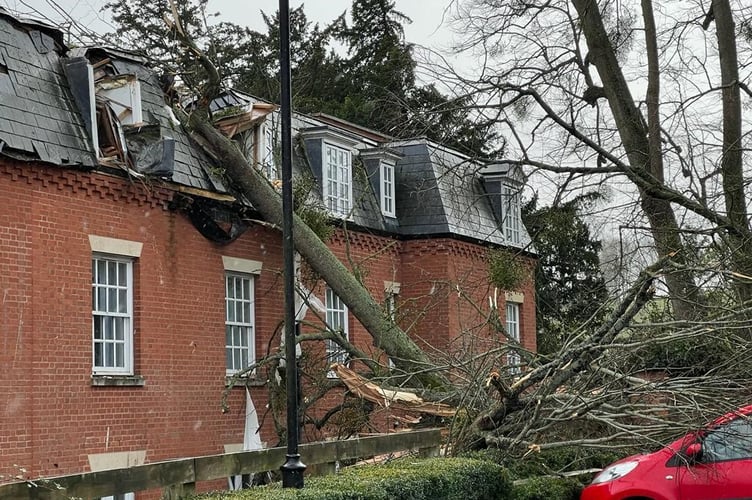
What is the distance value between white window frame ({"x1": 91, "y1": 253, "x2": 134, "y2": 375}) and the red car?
789cm

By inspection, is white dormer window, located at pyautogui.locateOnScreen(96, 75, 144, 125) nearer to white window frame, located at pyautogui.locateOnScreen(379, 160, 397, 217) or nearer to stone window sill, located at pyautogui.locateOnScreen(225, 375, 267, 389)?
stone window sill, located at pyautogui.locateOnScreen(225, 375, 267, 389)

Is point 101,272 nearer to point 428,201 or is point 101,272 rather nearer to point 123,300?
point 123,300

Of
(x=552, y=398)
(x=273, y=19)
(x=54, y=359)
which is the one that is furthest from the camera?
(x=273, y=19)

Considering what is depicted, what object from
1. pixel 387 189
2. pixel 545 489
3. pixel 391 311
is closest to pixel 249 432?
pixel 391 311

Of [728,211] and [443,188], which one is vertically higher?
[443,188]

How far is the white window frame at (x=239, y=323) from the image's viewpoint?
778 inches

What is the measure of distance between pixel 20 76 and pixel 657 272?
927 cm

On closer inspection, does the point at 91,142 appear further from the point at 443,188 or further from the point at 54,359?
the point at 443,188

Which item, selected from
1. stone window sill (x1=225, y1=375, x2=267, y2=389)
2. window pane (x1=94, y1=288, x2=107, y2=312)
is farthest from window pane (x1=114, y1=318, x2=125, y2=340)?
stone window sill (x1=225, y1=375, x2=267, y2=389)

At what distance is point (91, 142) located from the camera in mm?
16141

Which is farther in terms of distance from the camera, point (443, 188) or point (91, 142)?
point (443, 188)

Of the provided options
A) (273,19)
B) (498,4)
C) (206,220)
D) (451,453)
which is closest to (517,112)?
(498,4)

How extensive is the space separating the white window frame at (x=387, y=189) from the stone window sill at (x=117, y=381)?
9.72 metres

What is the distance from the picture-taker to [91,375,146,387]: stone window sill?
16.1 m
